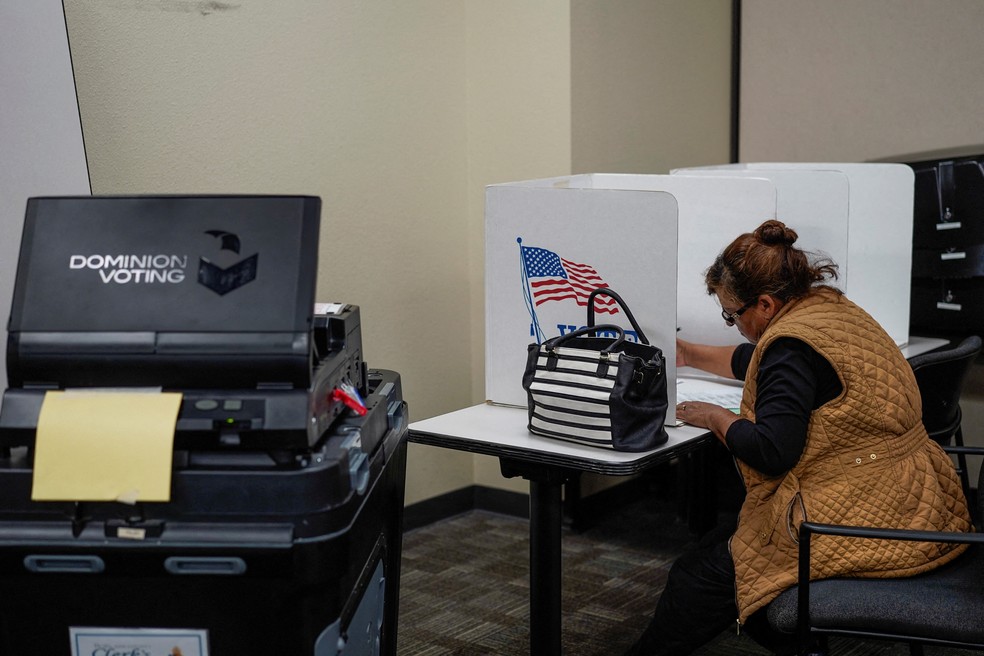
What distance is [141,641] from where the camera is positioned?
137cm

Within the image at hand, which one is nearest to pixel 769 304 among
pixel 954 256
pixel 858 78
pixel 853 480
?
pixel 853 480

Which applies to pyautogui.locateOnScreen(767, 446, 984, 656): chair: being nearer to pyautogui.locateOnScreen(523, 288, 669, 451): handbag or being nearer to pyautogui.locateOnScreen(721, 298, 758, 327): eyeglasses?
pyautogui.locateOnScreen(523, 288, 669, 451): handbag

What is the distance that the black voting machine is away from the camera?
1313 millimetres

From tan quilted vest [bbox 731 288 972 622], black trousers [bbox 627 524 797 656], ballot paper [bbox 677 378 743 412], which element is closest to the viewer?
tan quilted vest [bbox 731 288 972 622]

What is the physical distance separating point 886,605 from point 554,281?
3.08 ft

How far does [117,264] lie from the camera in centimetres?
141

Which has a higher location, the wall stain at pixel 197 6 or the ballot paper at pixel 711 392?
the wall stain at pixel 197 6

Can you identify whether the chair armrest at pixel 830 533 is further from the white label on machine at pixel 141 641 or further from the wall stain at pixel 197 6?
the wall stain at pixel 197 6

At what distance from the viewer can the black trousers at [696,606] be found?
6.25ft

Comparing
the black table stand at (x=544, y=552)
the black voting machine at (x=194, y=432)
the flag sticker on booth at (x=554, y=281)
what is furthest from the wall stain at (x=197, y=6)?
the black table stand at (x=544, y=552)

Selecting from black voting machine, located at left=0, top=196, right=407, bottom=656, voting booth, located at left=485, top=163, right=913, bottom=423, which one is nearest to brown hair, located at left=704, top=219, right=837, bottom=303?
voting booth, located at left=485, top=163, right=913, bottom=423

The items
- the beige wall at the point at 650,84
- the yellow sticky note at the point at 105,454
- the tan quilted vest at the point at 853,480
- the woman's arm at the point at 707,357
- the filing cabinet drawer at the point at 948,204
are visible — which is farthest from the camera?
the beige wall at the point at 650,84

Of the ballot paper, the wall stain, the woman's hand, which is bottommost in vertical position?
the ballot paper

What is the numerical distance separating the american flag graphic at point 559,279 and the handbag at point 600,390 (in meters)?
0.15
